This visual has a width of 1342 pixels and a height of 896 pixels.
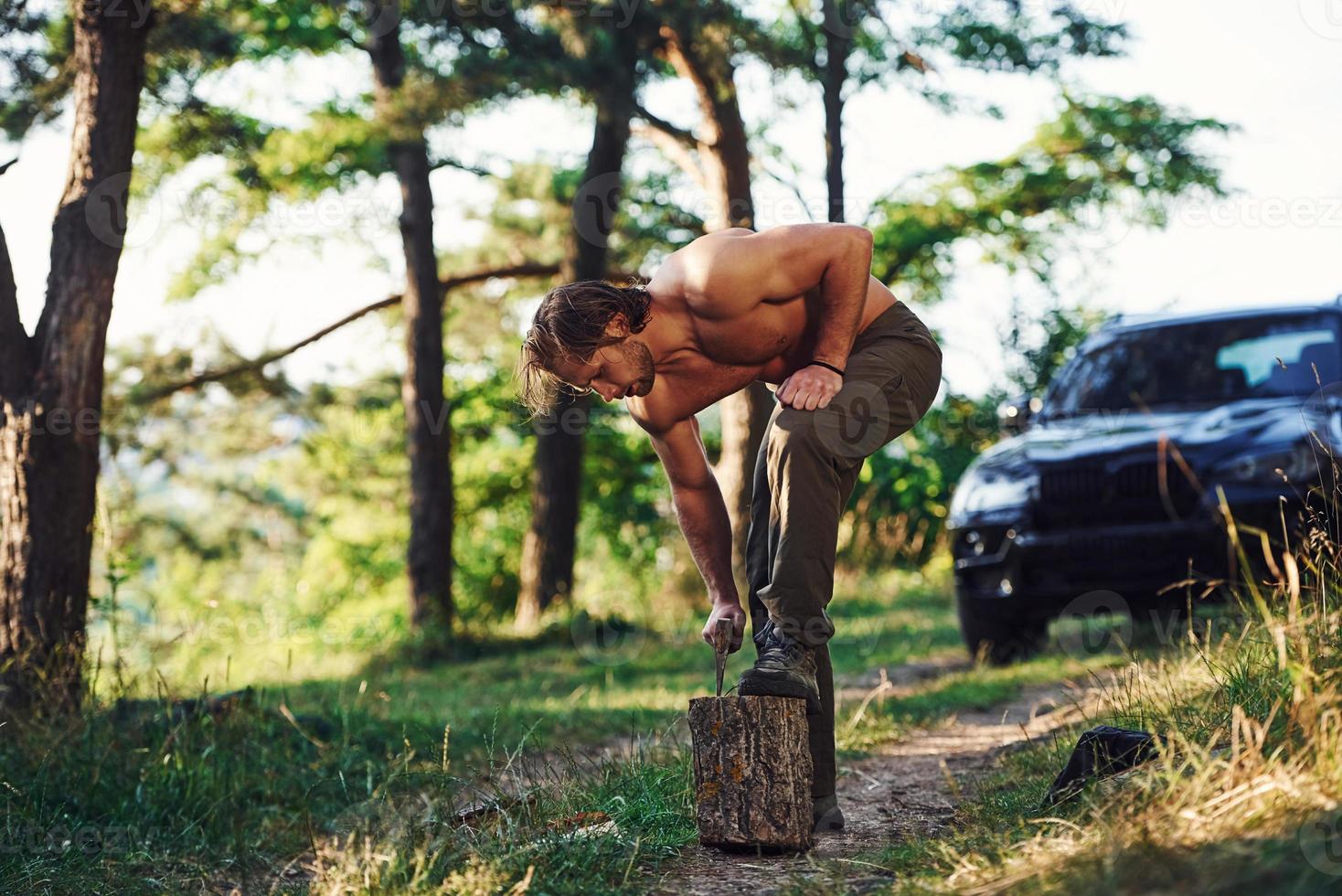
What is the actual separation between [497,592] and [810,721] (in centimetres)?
1728

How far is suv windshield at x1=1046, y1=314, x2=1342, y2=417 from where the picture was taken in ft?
22.2

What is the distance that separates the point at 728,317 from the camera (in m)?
3.63

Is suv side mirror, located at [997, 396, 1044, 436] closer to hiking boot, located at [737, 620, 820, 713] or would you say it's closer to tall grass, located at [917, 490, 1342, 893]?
tall grass, located at [917, 490, 1342, 893]

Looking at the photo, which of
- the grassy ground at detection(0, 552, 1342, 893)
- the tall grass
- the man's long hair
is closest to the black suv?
the grassy ground at detection(0, 552, 1342, 893)

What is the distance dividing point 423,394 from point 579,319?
9174 mm

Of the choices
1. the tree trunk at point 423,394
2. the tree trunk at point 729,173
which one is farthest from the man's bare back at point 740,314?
the tree trunk at point 423,394

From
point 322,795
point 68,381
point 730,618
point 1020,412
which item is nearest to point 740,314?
point 730,618

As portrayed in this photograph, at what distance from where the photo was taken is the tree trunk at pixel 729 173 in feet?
36.4

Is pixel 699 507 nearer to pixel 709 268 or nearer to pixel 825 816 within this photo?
pixel 709 268

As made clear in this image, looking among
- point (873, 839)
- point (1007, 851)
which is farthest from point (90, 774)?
point (1007, 851)

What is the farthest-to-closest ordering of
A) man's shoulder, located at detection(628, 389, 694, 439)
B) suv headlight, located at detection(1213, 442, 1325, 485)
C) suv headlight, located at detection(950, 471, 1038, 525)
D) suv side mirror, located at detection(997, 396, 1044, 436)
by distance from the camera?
suv side mirror, located at detection(997, 396, 1044, 436)
suv headlight, located at detection(950, 471, 1038, 525)
suv headlight, located at detection(1213, 442, 1325, 485)
man's shoulder, located at detection(628, 389, 694, 439)

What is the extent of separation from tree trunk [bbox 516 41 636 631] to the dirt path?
6.54m

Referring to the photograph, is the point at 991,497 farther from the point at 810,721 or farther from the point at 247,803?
the point at 247,803

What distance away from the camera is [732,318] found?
363 centimetres
